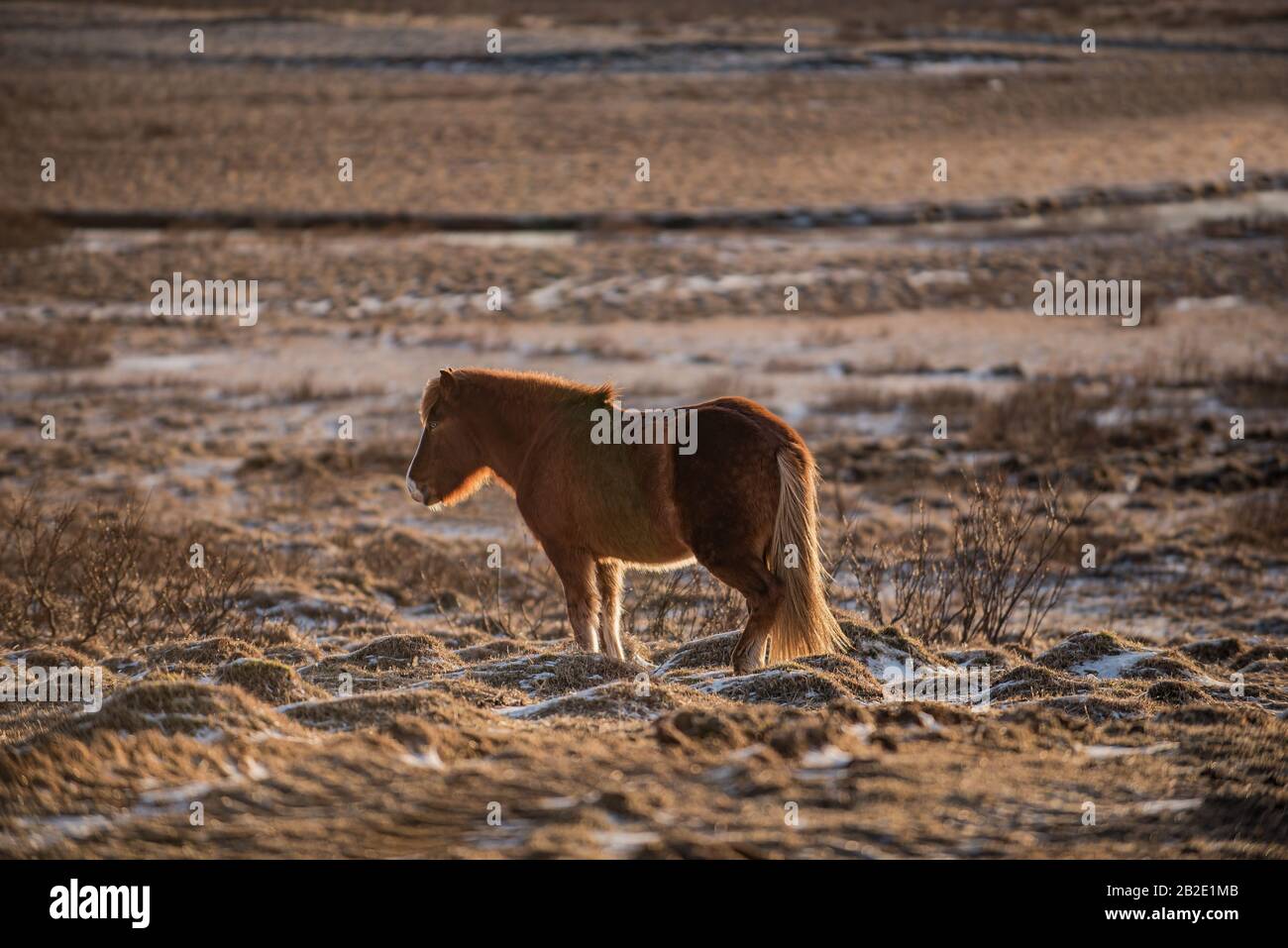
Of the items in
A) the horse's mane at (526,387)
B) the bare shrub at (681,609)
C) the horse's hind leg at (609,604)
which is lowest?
the bare shrub at (681,609)

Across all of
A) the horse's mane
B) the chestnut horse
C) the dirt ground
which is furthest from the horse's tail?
the horse's mane

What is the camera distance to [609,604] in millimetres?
9609

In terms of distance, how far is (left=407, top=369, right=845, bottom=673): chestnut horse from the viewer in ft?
27.8

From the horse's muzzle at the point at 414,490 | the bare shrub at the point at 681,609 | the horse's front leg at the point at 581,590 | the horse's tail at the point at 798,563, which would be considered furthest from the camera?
the bare shrub at the point at 681,609

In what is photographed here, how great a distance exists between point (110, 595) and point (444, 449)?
3732mm

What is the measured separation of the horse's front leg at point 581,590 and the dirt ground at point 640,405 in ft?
1.50

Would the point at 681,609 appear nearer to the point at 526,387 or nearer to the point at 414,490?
the point at 414,490

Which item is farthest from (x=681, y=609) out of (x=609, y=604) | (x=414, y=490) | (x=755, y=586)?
(x=755, y=586)

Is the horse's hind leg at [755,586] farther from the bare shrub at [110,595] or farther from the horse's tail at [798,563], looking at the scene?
the bare shrub at [110,595]

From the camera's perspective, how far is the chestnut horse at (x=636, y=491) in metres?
8.48

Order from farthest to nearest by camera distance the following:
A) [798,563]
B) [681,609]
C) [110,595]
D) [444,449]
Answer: [681,609] → [110,595] → [444,449] → [798,563]

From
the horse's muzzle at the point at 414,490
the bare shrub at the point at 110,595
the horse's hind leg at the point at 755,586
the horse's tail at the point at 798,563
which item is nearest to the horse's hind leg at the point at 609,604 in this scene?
the horse's hind leg at the point at 755,586
